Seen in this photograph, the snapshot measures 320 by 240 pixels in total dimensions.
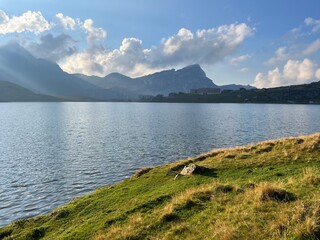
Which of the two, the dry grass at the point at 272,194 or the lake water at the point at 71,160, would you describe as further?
the lake water at the point at 71,160

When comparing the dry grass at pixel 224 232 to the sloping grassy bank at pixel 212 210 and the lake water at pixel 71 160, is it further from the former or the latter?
the lake water at pixel 71 160

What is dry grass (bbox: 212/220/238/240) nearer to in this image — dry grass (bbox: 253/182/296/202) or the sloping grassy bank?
the sloping grassy bank

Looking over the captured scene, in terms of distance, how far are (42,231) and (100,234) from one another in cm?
747

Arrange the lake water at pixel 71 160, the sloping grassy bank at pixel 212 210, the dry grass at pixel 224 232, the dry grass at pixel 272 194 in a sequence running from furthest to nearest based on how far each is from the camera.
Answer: the lake water at pixel 71 160 → the dry grass at pixel 272 194 → the sloping grassy bank at pixel 212 210 → the dry grass at pixel 224 232

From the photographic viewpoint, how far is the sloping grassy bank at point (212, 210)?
516 inches

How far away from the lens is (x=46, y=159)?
57.1 metres

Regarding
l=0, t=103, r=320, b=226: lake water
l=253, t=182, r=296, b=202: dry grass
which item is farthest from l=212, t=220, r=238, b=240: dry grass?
l=0, t=103, r=320, b=226: lake water

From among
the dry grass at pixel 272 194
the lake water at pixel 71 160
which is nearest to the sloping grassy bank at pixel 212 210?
the dry grass at pixel 272 194

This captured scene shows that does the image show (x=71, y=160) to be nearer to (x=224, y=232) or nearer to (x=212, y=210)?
(x=212, y=210)

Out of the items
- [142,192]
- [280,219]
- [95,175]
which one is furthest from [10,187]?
[280,219]

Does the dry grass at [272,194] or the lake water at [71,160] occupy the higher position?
the dry grass at [272,194]

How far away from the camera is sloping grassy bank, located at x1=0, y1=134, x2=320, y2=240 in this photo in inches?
516

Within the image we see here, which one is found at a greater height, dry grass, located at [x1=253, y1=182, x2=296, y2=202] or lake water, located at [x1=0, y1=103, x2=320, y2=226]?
dry grass, located at [x1=253, y1=182, x2=296, y2=202]

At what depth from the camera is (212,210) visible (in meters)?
16.6
